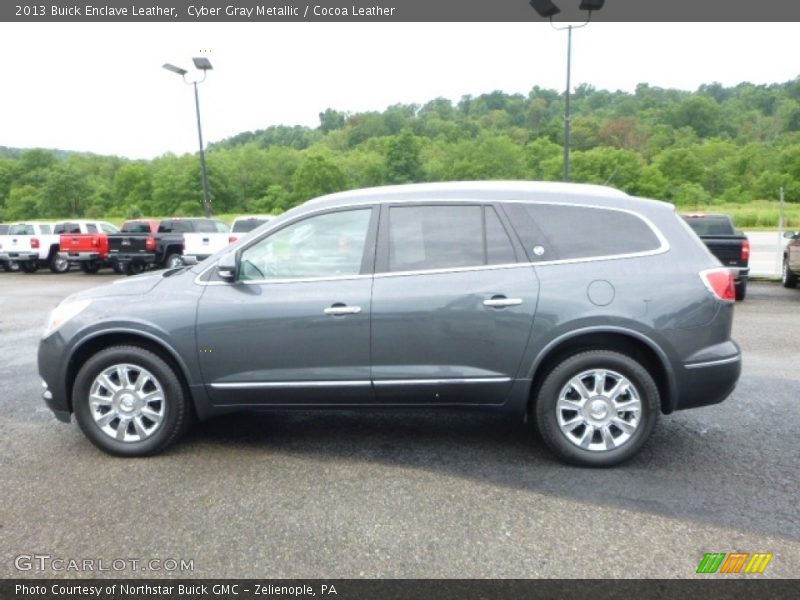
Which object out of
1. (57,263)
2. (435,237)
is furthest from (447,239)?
(57,263)

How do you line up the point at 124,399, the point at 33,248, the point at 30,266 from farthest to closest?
the point at 30,266
the point at 33,248
the point at 124,399

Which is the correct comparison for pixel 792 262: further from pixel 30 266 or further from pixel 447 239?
pixel 30 266

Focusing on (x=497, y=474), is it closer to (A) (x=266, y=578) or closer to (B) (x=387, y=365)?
(B) (x=387, y=365)

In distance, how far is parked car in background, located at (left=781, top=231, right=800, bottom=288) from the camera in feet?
46.4

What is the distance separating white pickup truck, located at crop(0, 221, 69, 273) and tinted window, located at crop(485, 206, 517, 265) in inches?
895

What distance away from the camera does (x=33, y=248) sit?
2319 centimetres

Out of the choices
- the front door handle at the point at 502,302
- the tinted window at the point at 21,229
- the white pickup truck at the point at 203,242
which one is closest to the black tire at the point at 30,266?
the tinted window at the point at 21,229

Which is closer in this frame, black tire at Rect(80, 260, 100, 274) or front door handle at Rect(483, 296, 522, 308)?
front door handle at Rect(483, 296, 522, 308)

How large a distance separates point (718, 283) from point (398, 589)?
2792 mm

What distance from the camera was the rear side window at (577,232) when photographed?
4.31 m

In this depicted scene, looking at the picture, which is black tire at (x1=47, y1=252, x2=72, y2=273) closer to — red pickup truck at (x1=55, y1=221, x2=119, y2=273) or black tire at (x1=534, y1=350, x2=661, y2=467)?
red pickup truck at (x1=55, y1=221, x2=119, y2=273)

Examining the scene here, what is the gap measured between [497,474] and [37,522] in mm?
2673

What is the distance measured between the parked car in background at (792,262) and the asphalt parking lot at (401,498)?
10212mm

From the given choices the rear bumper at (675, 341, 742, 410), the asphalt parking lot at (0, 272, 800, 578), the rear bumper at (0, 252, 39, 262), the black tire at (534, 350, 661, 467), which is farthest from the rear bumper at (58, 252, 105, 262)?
the rear bumper at (675, 341, 742, 410)
